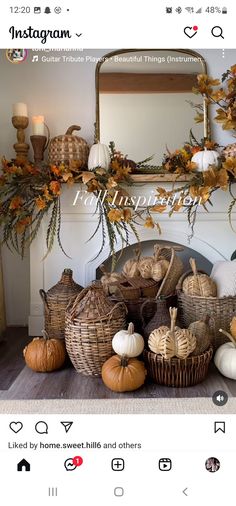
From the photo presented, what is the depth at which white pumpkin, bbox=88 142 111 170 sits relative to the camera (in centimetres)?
115

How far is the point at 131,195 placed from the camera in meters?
1.24

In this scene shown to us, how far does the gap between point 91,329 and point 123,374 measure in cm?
13

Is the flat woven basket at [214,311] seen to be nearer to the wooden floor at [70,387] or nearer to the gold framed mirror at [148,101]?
the wooden floor at [70,387]

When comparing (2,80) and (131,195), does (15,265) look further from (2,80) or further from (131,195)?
(2,80)

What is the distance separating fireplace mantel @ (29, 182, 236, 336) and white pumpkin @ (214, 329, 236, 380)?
0.38m

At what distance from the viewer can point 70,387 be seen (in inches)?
35.5

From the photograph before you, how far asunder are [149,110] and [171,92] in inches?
3.5

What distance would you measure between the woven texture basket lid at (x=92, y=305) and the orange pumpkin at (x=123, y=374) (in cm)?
11
